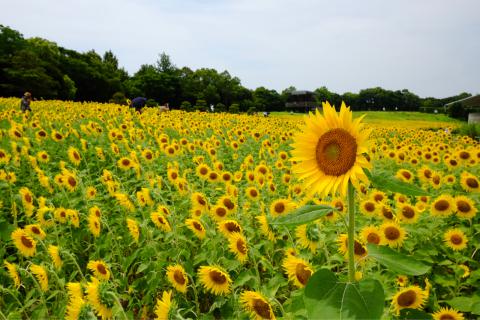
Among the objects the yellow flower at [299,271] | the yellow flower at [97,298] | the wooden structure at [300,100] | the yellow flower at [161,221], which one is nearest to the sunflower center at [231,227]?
the yellow flower at [161,221]

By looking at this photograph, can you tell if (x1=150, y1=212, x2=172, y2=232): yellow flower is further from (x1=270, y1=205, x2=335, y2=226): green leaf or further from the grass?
the grass

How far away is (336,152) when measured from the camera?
51.9 inches

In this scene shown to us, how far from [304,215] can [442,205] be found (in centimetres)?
296

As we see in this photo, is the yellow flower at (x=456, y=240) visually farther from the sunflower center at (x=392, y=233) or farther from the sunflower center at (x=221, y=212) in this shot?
the sunflower center at (x=221, y=212)

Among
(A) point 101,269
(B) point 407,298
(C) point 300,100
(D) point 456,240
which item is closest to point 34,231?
(A) point 101,269

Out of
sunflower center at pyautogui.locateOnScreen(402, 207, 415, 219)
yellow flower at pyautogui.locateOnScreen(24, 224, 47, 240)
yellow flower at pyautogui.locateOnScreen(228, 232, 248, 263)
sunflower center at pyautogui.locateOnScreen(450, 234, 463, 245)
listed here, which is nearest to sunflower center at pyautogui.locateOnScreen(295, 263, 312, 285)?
yellow flower at pyautogui.locateOnScreen(228, 232, 248, 263)

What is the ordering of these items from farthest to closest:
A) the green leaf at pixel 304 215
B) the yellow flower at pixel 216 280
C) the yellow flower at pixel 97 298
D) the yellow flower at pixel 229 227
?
the yellow flower at pixel 229 227
the yellow flower at pixel 216 280
the yellow flower at pixel 97 298
the green leaf at pixel 304 215

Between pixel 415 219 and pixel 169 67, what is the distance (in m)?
96.6

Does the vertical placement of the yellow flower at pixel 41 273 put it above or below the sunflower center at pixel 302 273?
below

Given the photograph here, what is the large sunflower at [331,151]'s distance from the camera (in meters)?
1.24

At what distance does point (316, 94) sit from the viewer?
75688mm

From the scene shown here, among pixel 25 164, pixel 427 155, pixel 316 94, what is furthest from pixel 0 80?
pixel 316 94

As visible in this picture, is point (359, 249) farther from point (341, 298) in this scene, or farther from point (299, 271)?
point (341, 298)

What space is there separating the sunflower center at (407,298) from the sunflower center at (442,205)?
1.77 meters
